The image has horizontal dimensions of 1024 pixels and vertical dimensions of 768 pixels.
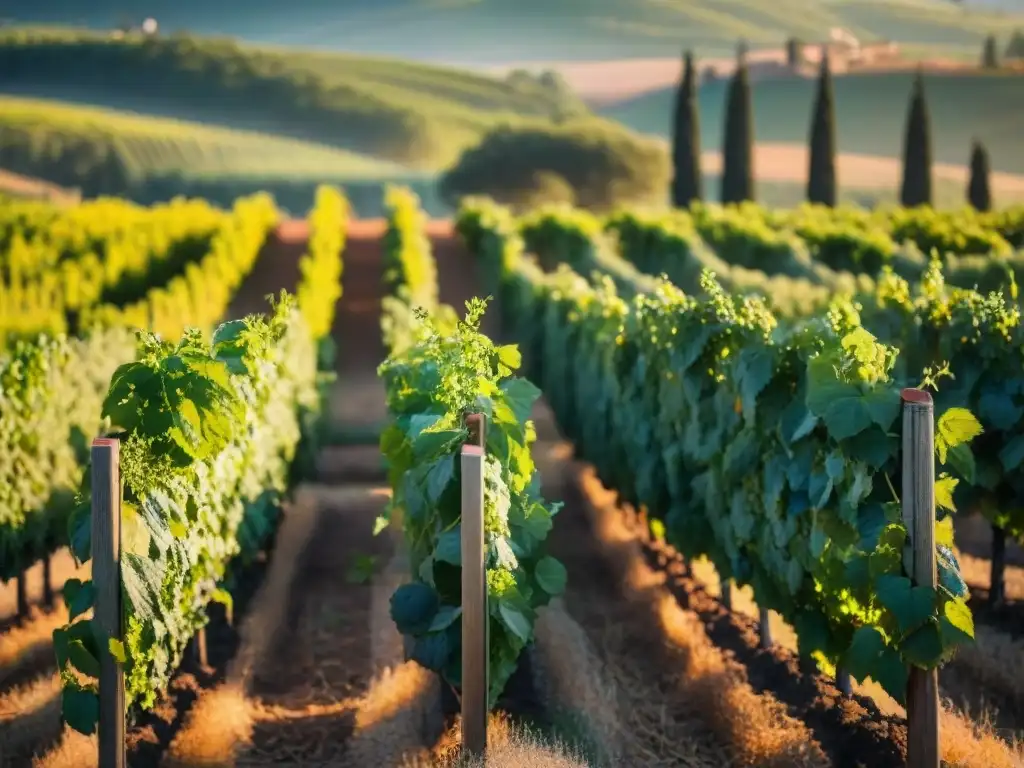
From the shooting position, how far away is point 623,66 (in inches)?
1988

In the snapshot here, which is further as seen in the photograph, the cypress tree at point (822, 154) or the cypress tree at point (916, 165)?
the cypress tree at point (822, 154)

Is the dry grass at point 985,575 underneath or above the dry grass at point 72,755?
underneath

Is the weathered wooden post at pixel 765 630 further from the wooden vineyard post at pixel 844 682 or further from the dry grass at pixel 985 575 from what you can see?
the dry grass at pixel 985 575

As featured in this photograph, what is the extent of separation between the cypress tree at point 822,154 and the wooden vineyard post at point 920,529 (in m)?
32.2

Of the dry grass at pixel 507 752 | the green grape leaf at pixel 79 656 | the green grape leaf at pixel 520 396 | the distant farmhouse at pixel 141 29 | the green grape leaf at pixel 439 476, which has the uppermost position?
the distant farmhouse at pixel 141 29

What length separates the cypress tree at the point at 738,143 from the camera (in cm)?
3694

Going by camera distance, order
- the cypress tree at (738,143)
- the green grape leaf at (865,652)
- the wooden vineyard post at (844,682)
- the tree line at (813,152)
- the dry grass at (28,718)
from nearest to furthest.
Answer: the green grape leaf at (865,652)
the dry grass at (28,718)
the wooden vineyard post at (844,682)
the tree line at (813,152)
the cypress tree at (738,143)

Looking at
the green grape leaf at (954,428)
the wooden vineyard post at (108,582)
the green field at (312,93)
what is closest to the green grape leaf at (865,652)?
the green grape leaf at (954,428)

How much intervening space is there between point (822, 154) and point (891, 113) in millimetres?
7493

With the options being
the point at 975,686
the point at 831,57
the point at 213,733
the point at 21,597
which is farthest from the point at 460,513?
the point at 831,57

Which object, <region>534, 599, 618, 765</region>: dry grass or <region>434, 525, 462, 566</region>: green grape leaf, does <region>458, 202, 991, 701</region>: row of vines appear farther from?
<region>434, 525, 462, 566</region>: green grape leaf

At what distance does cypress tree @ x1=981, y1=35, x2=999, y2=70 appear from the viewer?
137 ft

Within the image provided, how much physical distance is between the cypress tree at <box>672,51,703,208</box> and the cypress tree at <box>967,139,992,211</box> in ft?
24.2

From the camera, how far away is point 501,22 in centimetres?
5266
